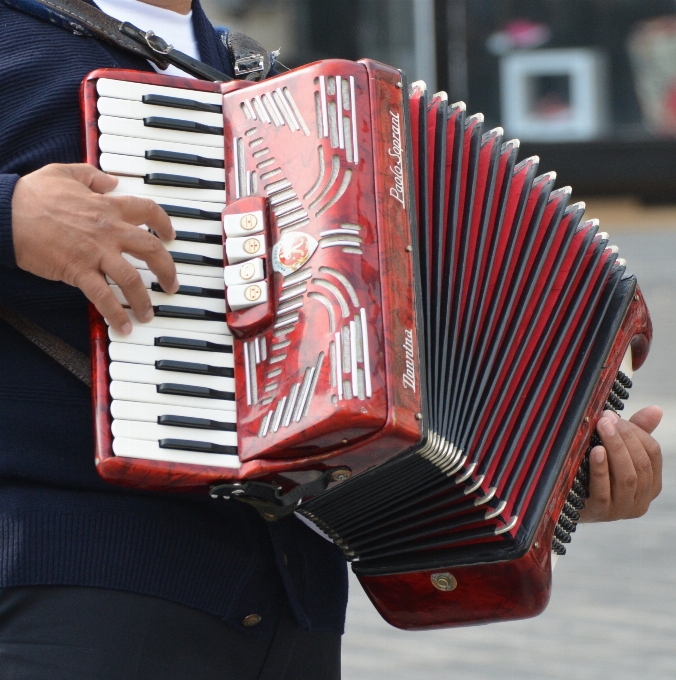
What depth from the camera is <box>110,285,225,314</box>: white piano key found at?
1419 mm

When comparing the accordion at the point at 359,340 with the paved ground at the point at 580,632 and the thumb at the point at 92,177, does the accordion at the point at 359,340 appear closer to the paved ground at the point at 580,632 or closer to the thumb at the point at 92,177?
the thumb at the point at 92,177

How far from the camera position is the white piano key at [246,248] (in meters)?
1.48

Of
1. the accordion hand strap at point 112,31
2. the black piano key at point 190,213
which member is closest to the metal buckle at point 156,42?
the accordion hand strap at point 112,31

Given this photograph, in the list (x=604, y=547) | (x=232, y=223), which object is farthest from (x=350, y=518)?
(x=604, y=547)

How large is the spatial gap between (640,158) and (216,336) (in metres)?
8.30

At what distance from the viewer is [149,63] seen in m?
1.59


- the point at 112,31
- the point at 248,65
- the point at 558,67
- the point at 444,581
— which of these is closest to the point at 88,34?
the point at 112,31

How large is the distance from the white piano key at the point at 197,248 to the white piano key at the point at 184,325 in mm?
78

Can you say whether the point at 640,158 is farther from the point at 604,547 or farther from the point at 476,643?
the point at 476,643

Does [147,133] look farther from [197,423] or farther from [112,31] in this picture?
[197,423]

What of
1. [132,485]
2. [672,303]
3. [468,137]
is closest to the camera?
[132,485]

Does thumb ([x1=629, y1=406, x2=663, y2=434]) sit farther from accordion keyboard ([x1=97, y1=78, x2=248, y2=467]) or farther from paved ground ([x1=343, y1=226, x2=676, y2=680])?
paved ground ([x1=343, y1=226, x2=676, y2=680])

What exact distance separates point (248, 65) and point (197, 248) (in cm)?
33

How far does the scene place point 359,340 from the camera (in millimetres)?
1436
